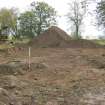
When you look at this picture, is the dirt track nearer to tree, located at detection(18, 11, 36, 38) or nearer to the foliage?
the foliage

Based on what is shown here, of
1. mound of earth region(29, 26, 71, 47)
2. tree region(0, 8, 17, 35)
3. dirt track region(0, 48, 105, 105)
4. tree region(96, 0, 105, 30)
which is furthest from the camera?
tree region(0, 8, 17, 35)

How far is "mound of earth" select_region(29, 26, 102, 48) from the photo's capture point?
39719 mm

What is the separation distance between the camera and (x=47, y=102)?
35.7ft

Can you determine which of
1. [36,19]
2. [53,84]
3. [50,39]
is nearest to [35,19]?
[36,19]

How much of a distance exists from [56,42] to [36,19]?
73.0 ft

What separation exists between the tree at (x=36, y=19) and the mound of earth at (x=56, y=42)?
18009 mm

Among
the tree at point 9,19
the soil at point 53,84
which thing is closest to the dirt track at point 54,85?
the soil at point 53,84

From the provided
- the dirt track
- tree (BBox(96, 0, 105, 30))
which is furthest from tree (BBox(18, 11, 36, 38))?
the dirt track

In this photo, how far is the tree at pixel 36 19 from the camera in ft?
205

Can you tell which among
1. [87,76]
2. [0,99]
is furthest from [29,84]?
[0,99]

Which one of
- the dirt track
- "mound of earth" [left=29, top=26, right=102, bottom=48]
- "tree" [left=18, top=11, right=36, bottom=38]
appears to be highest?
"tree" [left=18, top=11, right=36, bottom=38]

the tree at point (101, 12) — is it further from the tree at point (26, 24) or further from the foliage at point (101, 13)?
the tree at point (26, 24)

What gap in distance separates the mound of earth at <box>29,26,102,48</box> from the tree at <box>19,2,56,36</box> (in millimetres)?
18009

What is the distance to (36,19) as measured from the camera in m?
63.4
